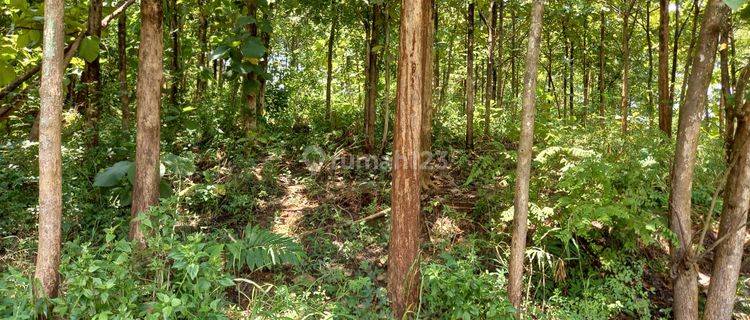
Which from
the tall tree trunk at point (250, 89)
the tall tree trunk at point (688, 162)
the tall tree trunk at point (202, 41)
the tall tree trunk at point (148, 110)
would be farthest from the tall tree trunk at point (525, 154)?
the tall tree trunk at point (202, 41)

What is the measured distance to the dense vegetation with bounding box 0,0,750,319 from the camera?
11.9ft

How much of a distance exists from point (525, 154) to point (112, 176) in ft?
12.6

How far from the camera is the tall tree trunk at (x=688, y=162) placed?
448 cm

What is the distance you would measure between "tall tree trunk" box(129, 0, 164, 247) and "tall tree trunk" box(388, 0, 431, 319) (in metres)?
2.17

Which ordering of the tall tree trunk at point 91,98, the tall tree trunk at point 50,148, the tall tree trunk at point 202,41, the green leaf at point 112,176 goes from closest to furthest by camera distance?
the tall tree trunk at point 50,148 < the green leaf at point 112,176 < the tall tree trunk at point 91,98 < the tall tree trunk at point 202,41

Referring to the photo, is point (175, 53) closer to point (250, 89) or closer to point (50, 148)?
point (250, 89)

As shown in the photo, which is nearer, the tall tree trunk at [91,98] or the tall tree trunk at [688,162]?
the tall tree trunk at [688,162]

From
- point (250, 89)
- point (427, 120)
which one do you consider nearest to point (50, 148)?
point (250, 89)

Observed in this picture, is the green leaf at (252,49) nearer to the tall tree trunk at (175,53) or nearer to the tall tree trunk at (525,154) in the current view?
the tall tree trunk at (175,53)

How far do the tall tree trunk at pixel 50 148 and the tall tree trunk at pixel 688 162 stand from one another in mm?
5181

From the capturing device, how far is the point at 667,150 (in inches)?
240

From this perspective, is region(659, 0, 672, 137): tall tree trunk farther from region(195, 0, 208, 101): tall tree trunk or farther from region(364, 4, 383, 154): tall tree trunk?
region(195, 0, 208, 101): tall tree trunk

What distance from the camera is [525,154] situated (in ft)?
12.9

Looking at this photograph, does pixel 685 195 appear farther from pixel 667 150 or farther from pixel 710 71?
pixel 667 150
